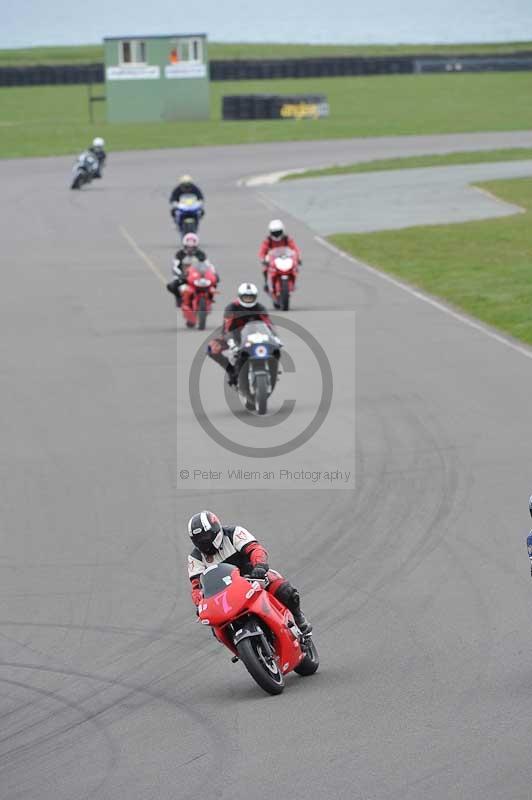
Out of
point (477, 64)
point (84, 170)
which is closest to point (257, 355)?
point (84, 170)

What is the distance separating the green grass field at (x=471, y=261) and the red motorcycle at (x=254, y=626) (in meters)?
14.0

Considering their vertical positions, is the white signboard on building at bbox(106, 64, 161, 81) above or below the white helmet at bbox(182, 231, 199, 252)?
above

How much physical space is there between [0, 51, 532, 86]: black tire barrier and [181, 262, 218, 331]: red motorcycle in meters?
65.9

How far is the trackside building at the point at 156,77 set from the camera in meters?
70.2

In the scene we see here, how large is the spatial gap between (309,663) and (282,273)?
16669 millimetres

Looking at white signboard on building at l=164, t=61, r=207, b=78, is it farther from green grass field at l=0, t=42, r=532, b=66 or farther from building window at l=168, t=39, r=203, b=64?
green grass field at l=0, t=42, r=532, b=66

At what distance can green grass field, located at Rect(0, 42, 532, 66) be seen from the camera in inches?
3976

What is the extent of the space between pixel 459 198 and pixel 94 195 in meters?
12.1

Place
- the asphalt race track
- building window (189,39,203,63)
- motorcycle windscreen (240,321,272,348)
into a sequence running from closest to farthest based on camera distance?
the asphalt race track
motorcycle windscreen (240,321,272,348)
building window (189,39,203,63)

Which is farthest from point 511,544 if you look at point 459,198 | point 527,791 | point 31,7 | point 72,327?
point 31,7

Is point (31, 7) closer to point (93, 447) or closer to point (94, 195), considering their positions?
point (94, 195)

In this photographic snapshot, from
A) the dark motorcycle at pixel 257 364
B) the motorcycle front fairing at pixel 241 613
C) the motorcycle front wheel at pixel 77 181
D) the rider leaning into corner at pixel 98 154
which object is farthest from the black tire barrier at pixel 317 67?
the motorcycle front fairing at pixel 241 613

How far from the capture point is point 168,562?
12.6 metres

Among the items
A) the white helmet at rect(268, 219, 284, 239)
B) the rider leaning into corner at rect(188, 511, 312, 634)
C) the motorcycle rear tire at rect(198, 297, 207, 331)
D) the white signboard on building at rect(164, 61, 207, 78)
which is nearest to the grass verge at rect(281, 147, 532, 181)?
the white signboard on building at rect(164, 61, 207, 78)
